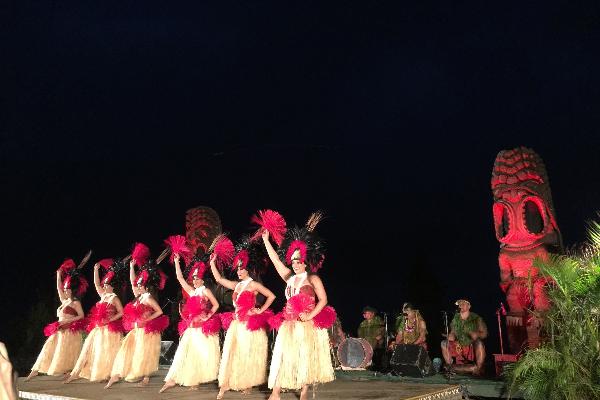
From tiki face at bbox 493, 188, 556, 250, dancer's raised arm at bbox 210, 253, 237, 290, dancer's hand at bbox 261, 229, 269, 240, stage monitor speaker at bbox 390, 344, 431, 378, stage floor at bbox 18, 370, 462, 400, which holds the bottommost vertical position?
stage floor at bbox 18, 370, 462, 400

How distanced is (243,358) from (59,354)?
3719 mm

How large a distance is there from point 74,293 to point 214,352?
10.4 feet

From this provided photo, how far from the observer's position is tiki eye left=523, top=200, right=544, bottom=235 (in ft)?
30.2

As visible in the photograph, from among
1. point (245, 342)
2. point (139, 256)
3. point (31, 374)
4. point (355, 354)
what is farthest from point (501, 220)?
point (31, 374)

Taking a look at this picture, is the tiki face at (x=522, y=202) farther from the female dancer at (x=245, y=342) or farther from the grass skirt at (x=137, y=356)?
the grass skirt at (x=137, y=356)

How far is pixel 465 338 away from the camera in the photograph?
26.5ft

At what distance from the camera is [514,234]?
29.3 ft

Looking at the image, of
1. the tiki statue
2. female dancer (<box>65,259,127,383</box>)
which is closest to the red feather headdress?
female dancer (<box>65,259,127,383</box>)

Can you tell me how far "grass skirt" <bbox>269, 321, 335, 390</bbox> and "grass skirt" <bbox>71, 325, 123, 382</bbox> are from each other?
3.13 meters

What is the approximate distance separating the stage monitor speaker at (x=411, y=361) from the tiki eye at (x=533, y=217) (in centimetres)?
323

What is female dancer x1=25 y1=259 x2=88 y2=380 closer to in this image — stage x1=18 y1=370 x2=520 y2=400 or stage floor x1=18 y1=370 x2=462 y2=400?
stage x1=18 y1=370 x2=520 y2=400

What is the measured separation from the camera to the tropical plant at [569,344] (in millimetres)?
4625

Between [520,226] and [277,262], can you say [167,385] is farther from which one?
[520,226]

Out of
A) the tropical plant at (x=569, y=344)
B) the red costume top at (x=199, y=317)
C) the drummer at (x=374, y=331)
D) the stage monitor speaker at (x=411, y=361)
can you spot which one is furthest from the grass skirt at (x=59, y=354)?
the tropical plant at (x=569, y=344)
